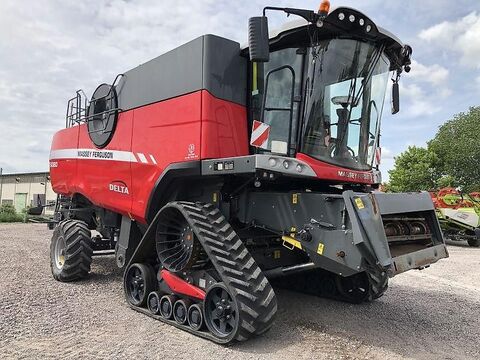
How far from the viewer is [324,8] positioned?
479cm

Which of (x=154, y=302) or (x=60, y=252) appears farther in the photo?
(x=60, y=252)

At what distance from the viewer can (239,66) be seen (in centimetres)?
560

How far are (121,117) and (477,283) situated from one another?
7.16 m

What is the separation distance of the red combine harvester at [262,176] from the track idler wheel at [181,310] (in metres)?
0.02

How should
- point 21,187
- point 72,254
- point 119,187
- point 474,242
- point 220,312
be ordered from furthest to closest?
point 21,187 < point 474,242 < point 72,254 < point 119,187 < point 220,312

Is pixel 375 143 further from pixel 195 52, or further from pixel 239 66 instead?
pixel 195 52

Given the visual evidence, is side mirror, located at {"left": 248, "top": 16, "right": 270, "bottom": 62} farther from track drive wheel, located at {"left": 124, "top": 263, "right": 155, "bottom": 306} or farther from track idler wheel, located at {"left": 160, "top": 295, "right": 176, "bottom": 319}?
track drive wheel, located at {"left": 124, "top": 263, "right": 155, "bottom": 306}

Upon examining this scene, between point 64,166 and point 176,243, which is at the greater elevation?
point 64,166

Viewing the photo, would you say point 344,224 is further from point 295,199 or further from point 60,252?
point 60,252

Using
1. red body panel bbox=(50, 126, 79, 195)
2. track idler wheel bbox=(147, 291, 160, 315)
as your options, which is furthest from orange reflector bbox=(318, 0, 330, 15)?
red body panel bbox=(50, 126, 79, 195)

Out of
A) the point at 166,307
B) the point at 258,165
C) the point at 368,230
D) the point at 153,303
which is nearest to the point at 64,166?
the point at 153,303

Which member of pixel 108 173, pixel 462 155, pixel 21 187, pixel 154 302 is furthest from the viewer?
pixel 21 187

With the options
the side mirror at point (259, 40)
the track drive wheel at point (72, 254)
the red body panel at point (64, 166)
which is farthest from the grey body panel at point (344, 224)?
the red body panel at point (64, 166)

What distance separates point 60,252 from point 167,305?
11.1ft
